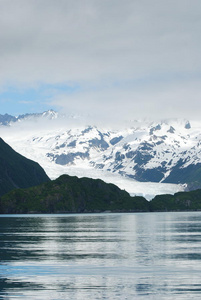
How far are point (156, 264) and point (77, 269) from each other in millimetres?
9846

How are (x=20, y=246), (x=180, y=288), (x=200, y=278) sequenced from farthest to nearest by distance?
1. (x=20, y=246)
2. (x=200, y=278)
3. (x=180, y=288)

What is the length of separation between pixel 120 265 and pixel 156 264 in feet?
14.2

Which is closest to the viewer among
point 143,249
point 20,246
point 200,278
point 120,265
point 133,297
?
point 133,297

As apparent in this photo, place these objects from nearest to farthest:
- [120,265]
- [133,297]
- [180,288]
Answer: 1. [133,297]
2. [180,288]
3. [120,265]

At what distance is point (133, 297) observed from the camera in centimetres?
4519

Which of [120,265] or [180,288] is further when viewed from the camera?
[120,265]

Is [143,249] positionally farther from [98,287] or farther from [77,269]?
[98,287]

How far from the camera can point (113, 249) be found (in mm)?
85500

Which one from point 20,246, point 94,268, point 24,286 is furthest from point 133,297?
point 20,246

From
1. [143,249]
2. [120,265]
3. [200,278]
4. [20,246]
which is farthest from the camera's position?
[20,246]

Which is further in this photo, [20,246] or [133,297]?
[20,246]

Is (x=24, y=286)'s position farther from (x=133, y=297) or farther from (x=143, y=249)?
(x=143, y=249)

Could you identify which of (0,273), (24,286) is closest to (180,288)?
(24,286)

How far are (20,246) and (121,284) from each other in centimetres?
4323
